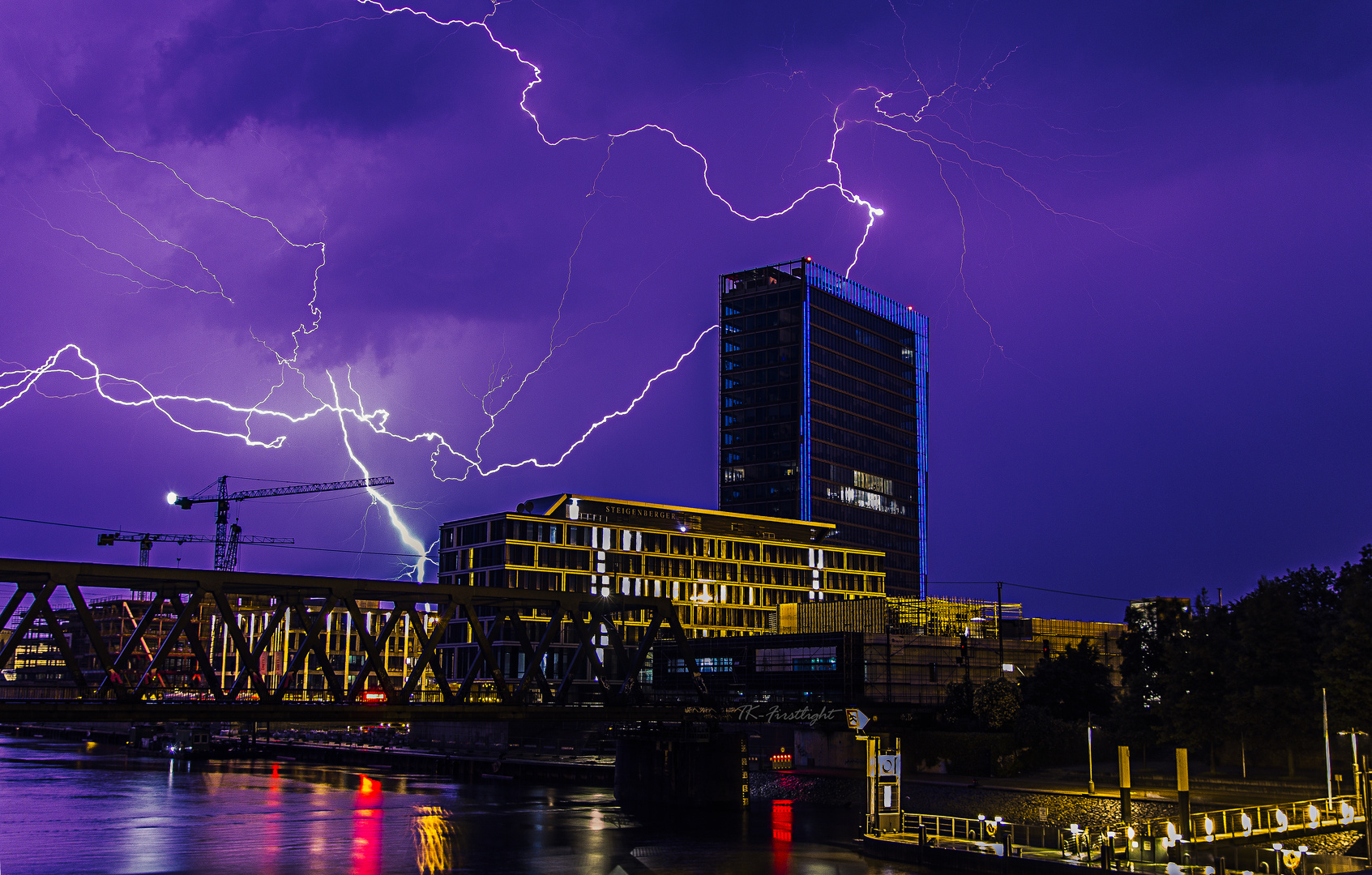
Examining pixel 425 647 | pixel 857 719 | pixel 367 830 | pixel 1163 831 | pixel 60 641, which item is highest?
pixel 60 641

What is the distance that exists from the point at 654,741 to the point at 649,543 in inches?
3031

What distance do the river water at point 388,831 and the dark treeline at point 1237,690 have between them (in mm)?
17579

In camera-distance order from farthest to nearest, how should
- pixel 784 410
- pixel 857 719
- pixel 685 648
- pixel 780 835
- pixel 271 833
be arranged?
pixel 784 410 < pixel 685 648 < pixel 780 835 < pixel 271 833 < pixel 857 719

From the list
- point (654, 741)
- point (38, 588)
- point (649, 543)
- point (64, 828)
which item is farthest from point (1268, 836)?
point (649, 543)

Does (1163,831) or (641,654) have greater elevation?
(641,654)

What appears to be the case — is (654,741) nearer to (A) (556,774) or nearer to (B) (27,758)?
(A) (556,774)

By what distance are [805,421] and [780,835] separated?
450 feet

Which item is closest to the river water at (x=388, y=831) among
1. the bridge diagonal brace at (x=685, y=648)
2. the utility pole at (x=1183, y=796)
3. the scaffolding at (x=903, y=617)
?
the bridge diagonal brace at (x=685, y=648)

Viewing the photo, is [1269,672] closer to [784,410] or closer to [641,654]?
[641,654]

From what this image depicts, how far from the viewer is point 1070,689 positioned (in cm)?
8912

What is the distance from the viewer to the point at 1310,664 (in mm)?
66625

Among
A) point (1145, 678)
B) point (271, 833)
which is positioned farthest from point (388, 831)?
point (1145, 678)

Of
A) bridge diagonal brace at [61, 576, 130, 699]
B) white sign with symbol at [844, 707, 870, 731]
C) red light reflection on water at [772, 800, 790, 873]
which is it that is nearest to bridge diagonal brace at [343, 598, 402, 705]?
bridge diagonal brace at [61, 576, 130, 699]

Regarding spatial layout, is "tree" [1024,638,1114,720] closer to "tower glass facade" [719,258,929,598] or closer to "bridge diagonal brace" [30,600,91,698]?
"bridge diagonal brace" [30,600,91,698]
